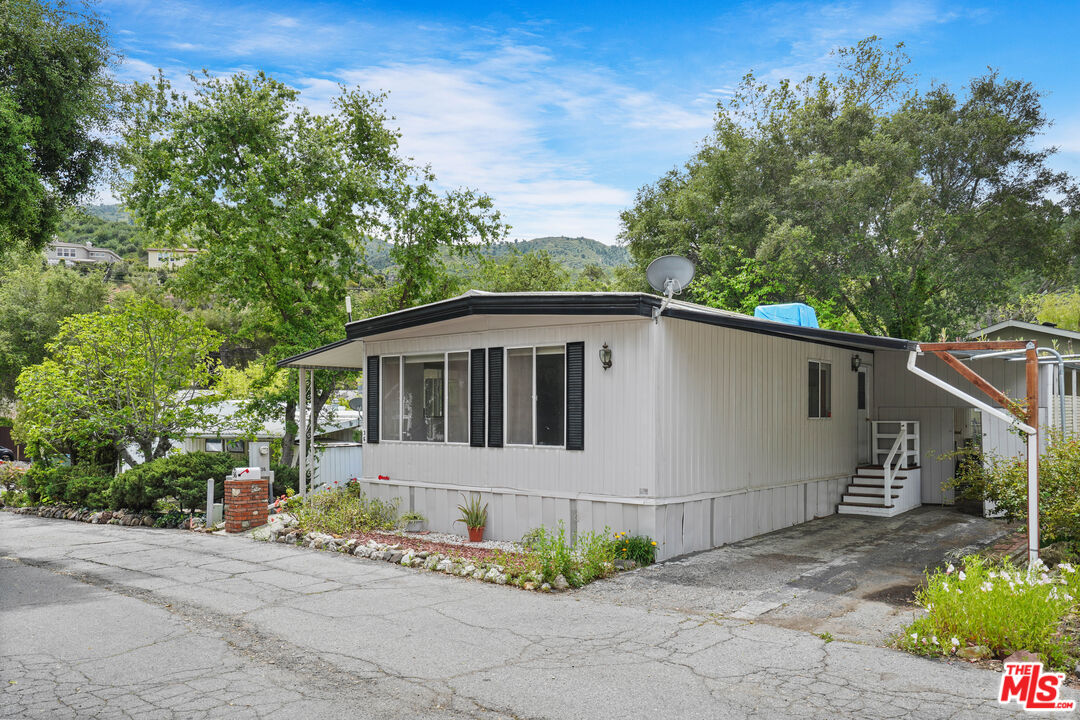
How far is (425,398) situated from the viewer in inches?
412

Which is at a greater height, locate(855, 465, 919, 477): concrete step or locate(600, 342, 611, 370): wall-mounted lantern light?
locate(600, 342, 611, 370): wall-mounted lantern light

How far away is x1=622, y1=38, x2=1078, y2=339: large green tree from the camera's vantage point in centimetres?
1972

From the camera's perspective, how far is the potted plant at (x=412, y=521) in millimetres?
10344

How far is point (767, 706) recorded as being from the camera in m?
4.29

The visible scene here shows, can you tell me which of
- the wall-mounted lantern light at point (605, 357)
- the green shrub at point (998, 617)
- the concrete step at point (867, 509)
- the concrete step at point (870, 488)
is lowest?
the concrete step at point (867, 509)

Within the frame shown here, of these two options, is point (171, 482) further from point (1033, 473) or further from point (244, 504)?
point (1033, 473)

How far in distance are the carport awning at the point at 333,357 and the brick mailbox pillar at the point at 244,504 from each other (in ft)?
6.39

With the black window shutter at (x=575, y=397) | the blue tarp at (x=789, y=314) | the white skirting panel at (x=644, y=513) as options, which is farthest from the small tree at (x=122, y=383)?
the blue tarp at (x=789, y=314)

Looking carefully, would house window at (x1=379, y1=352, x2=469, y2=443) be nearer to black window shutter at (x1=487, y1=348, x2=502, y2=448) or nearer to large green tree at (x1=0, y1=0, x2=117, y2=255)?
black window shutter at (x1=487, y1=348, x2=502, y2=448)

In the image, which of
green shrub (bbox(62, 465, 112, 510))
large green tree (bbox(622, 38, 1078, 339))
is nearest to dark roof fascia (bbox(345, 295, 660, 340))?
green shrub (bbox(62, 465, 112, 510))

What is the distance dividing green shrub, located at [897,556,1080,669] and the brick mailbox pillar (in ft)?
28.6

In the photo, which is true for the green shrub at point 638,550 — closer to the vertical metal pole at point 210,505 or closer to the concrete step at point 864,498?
the concrete step at point 864,498

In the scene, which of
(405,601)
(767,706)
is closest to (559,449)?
(405,601)

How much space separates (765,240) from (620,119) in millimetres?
8798
